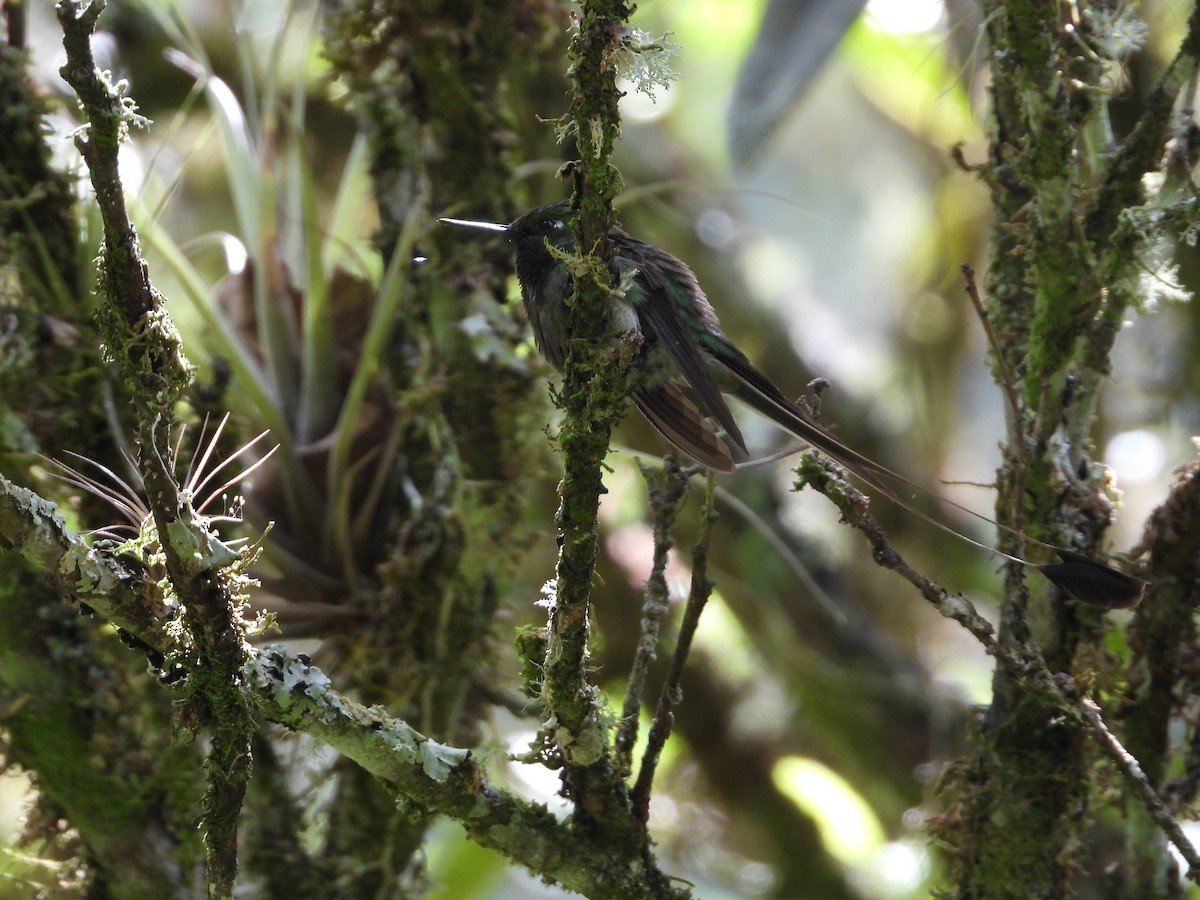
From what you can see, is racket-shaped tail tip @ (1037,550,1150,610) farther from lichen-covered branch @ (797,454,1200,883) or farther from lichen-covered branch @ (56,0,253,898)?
lichen-covered branch @ (56,0,253,898)

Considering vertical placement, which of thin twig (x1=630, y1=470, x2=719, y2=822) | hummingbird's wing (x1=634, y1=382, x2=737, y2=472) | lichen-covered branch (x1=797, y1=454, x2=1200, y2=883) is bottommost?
thin twig (x1=630, y1=470, x2=719, y2=822)

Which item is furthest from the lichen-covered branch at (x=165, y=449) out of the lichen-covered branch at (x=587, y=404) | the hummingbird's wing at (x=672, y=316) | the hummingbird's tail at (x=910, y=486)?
the hummingbird's tail at (x=910, y=486)

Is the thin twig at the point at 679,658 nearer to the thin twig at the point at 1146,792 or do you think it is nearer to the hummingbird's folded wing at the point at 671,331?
the hummingbird's folded wing at the point at 671,331

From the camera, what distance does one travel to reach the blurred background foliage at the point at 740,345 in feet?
10.2

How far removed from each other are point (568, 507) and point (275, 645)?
0.54m

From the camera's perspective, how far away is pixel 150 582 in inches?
67.7

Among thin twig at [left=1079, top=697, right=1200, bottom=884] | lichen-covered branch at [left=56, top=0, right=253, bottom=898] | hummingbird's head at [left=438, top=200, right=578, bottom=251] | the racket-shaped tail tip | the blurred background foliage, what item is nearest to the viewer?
lichen-covered branch at [left=56, top=0, right=253, bottom=898]

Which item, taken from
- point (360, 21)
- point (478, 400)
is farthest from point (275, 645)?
point (360, 21)

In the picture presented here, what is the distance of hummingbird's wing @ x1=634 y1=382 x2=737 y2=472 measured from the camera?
2.31m

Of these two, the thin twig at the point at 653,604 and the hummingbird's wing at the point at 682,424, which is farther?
the hummingbird's wing at the point at 682,424

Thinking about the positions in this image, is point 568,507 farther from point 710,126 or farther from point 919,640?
point 710,126

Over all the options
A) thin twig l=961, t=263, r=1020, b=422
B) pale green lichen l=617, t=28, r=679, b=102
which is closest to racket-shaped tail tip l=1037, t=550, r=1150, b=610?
thin twig l=961, t=263, r=1020, b=422

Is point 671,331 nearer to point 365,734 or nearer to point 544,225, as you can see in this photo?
point 544,225

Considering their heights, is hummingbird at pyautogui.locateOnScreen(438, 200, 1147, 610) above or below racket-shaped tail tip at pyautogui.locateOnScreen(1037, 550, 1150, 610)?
above
